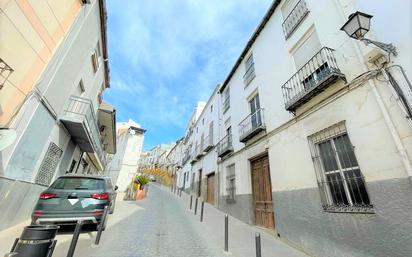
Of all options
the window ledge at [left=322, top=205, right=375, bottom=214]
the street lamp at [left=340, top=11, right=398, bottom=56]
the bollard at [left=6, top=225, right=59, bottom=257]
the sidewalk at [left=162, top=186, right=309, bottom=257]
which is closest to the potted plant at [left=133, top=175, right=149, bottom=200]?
the sidewalk at [left=162, top=186, right=309, bottom=257]

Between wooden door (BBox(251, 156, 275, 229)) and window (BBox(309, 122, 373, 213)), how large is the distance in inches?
112

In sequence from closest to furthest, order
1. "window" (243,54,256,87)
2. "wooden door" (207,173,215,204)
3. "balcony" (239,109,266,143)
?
"balcony" (239,109,266,143)
"window" (243,54,256,87)
"wooden door" (207,173,215,204)

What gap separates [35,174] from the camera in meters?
6.50

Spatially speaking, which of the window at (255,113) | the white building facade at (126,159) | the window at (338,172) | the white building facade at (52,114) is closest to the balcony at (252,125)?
the window at (255,113)

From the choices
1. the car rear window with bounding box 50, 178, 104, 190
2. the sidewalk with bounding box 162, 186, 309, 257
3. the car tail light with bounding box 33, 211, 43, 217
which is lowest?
the sidewalk with bounding box 162, 186, 309, 257

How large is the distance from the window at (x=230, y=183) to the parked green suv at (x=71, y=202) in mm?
7019

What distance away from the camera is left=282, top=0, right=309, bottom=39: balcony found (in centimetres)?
698

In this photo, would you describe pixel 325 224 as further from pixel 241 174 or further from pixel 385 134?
pixel 241 174

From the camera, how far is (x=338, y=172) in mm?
4941

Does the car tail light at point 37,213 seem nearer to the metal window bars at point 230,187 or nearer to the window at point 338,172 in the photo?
the window at point 338,172

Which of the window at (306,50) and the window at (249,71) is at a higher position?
the window at (249,71)

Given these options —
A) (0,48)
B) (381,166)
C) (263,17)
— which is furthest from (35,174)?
(263,17)

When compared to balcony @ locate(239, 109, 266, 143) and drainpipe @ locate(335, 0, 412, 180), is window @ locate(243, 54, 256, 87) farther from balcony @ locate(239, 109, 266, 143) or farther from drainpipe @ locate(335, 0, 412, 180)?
drainpipe @ locate(335, 0, 412, 180)

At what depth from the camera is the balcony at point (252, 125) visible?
8373mm
